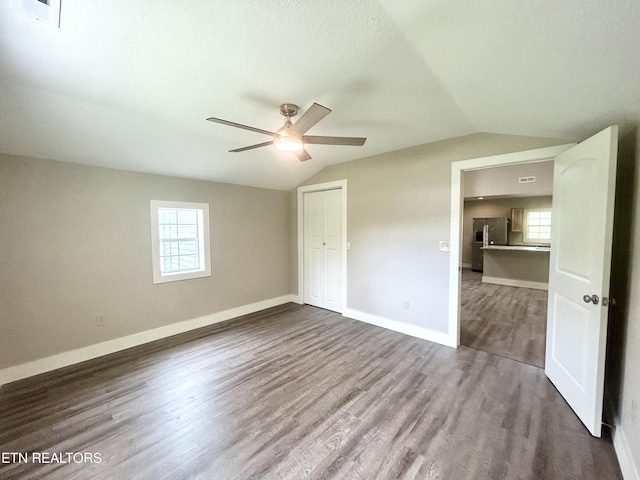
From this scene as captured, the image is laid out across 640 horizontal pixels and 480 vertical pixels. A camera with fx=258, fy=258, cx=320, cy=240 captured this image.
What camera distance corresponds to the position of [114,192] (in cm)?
300

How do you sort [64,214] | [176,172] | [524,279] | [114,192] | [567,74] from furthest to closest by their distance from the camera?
1. [524,279]
2. [176,172]
3. [114,192]
4. [64,214]
5. [567,74]

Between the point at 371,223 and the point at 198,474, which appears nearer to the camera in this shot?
the point at 198,474

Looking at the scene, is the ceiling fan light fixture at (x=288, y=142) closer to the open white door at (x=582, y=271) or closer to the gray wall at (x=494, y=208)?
the open white door at (x=582, y=271)

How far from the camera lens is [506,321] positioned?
386cm

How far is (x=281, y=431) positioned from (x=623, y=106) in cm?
310

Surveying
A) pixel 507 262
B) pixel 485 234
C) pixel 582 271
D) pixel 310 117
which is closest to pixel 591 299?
pixel 582 271

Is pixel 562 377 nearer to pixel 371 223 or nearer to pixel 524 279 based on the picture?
pixel 371 223

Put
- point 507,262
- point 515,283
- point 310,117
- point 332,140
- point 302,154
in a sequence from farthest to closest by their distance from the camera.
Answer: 1. point 507,262
2. point 515,283
3. point 302,154
4. point 332,140
5. point 310,117

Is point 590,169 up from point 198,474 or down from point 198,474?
up

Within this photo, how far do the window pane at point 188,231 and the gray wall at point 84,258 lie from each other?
0.25m

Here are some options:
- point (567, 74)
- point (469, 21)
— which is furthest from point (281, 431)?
point (567, 74)

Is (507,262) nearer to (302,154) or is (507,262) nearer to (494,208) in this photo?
(494,208)

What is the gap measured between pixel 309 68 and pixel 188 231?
293 cm

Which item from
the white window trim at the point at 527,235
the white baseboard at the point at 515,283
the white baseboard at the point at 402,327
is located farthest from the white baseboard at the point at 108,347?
the white window trim at the point at 527,235
